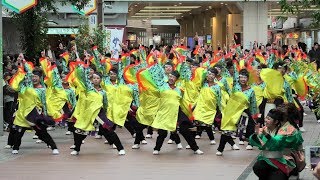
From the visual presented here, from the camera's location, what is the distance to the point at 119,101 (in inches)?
599

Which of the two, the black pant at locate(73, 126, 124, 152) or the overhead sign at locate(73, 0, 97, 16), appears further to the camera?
the overhead sign at locate(73, 0, 97, 16)

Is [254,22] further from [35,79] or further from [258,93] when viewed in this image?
[35,79]

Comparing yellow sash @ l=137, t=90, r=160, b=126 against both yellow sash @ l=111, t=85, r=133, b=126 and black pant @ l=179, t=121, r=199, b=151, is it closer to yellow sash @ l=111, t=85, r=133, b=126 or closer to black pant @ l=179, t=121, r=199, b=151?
yellow sash @ l=111, t=85, r=133, b=126

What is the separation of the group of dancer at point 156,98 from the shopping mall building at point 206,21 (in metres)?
9.77

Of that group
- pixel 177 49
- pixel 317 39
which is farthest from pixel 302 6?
pixel 317 39

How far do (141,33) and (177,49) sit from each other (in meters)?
43.7

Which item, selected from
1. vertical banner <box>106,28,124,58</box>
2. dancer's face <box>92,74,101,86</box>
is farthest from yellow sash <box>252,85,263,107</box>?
vertical banner <box>106,28,124,58</box>

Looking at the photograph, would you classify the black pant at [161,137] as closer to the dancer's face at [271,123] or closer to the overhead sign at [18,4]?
the dancer's face at [271,123]

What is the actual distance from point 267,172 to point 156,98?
251 inches

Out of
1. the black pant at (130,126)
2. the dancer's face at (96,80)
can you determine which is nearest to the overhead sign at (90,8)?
the black pant at (130,126)

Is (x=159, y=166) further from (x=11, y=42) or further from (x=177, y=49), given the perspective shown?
(x=11, y=42)

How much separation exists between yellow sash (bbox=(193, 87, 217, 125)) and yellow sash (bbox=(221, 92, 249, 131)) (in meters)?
0.74

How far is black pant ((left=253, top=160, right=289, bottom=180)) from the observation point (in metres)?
8.17

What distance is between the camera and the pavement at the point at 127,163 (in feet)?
36.9
